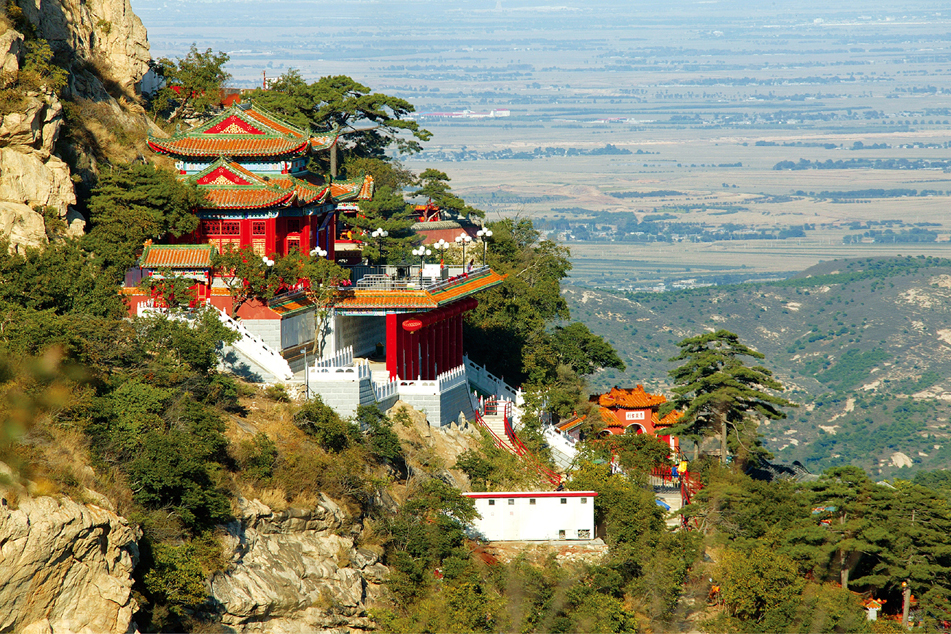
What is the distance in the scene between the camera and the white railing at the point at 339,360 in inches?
1992

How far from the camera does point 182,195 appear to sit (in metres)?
53.9

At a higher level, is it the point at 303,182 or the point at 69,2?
the point at 69,2

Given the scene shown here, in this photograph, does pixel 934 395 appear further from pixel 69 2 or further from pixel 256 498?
pixel 256 498

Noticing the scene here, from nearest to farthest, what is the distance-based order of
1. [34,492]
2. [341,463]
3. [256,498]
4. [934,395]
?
1. [34,492]
2. [256,498]
3. [341,463]
4. [934,395]

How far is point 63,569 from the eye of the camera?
32.3m

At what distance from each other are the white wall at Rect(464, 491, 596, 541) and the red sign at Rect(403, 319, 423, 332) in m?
7.92

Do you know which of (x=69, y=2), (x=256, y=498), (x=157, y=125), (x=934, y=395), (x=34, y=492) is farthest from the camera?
(x=934, y=395)

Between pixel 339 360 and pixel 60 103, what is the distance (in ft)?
51.3

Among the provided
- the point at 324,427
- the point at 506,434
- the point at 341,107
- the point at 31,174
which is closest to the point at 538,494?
the point at 506,434

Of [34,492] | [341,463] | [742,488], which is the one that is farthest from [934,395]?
[34,492]

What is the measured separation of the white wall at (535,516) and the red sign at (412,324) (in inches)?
312

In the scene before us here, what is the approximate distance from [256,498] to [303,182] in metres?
20.0

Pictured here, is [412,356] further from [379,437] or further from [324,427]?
[324,427]

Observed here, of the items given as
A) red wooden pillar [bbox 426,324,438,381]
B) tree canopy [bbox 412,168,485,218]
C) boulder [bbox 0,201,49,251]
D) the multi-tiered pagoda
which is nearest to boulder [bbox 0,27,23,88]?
boulder [bbox 0,201,49,251]
